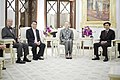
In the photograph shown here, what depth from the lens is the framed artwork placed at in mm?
11414

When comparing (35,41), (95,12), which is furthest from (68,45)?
(95,12)

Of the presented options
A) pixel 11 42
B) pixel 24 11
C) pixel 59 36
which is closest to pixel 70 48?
pixel 59 36

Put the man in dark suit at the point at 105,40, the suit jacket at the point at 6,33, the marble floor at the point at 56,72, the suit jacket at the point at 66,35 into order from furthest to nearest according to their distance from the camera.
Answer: the suit jacket at the point at 66,35 → the man in dark suit at the point at 105,40 → the suit jacket at the point at 6,33 → the marble floor at the point at 56,72

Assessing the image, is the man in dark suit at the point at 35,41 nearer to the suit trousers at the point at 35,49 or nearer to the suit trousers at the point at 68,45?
the suit trousers at the point at 35,49

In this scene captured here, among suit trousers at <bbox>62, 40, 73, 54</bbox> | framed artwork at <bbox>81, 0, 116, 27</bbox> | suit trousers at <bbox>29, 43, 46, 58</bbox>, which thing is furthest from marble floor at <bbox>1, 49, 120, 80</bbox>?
framed artwork at <bbox>81, 0, 116, 27</bbox>

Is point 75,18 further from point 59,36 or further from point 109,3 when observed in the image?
point 59,36

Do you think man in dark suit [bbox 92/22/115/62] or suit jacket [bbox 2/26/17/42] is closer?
suit jacket [bbox 2/26/17/42]

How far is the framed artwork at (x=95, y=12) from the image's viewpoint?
37.4ft

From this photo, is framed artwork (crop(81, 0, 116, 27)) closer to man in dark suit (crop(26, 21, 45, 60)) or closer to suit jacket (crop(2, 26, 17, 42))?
man in dark suit (crop(26, 21, 45, 60))

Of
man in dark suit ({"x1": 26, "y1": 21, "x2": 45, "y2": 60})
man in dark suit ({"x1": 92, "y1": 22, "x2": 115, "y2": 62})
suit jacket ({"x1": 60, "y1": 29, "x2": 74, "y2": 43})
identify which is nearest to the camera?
man in dark suit ({"x1": 92, "y1": 22, "x2": 115, "y2": 62})

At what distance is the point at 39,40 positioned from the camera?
27.4ft

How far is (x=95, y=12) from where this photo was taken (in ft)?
37.8

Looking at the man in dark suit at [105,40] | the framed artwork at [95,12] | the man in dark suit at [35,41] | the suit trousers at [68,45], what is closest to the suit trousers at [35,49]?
the man in dark suit at [35,41]

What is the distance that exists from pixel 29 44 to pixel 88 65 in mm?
2072
